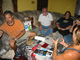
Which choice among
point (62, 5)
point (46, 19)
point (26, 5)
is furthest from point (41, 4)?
point (46, 19)

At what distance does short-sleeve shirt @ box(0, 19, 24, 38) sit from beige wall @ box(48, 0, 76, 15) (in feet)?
10.0

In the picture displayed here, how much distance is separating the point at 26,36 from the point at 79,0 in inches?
185

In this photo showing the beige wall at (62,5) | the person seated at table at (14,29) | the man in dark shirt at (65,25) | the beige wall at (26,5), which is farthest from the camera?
the beige wall at (62,5)

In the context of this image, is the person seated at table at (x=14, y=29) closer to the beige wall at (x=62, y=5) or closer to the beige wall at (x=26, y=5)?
the beige wall at (x=26, y=5)

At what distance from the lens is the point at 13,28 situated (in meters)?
2.52

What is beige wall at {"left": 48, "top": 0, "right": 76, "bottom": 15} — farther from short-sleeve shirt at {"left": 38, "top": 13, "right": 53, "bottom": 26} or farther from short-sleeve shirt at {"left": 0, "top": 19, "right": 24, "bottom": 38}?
short-sleeve shirt at {"left": 0, "top": 19, "right": 24, "bottom": 38}

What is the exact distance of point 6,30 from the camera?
8.34 feet

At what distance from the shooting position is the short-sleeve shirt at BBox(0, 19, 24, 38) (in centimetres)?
249

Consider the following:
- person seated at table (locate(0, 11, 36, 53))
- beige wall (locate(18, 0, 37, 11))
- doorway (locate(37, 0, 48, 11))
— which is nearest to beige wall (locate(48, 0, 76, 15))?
doorway (locate(37, 0, 48, 11))

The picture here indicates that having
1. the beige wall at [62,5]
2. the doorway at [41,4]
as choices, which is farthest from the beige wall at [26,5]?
the beige wall at [62,5]

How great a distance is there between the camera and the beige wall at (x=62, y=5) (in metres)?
4.65

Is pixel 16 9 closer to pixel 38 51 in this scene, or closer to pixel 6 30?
pixel 6 30

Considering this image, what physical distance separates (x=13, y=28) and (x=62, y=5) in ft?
10.7

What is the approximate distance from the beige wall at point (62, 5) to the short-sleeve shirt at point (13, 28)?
10.0ft
